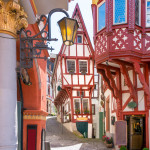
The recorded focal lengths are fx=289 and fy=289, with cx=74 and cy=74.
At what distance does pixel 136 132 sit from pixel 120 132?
6.97ft

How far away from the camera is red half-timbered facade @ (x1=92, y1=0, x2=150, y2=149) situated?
12016 mm

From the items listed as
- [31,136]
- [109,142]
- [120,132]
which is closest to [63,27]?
[31,136]

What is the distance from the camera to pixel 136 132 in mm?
14836

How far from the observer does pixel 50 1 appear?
7.15 meters

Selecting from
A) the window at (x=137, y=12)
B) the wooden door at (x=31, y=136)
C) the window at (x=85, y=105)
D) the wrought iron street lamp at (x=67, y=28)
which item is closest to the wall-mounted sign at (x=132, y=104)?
the window at (x=137, y=12)

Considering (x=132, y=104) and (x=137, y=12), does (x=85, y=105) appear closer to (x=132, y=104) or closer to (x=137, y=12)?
(x=132, y=104)

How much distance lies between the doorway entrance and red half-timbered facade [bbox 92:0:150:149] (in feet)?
5.51

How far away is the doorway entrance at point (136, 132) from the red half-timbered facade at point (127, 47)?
1678mm

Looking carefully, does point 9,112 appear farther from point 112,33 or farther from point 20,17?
point 112,33

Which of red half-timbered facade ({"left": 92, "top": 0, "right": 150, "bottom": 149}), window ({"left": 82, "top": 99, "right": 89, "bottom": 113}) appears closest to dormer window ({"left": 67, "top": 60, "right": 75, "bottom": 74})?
window ({"left": 82, "top": 99, "right": 89, "bottom": 113})

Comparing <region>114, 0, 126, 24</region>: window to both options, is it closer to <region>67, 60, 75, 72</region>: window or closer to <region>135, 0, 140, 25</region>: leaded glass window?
<region>135, 0, 140, 25</region>: leaded glass window

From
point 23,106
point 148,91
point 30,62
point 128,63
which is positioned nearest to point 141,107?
point 148,91

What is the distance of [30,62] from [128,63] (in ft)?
27.4

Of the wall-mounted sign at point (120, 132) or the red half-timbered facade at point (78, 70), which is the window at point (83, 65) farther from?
the wall-mounted sign at point (120, 132)
